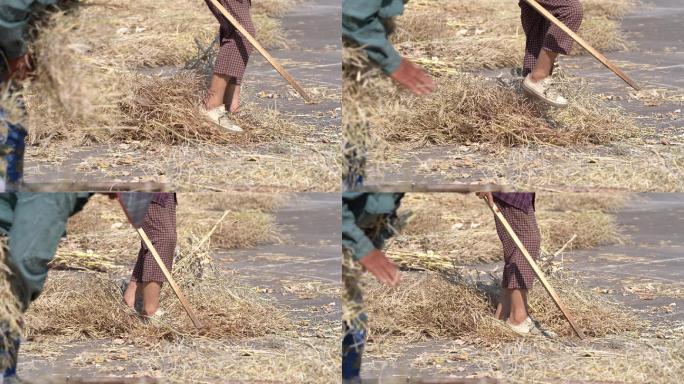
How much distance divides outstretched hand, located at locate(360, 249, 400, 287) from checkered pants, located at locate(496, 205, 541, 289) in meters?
0.62

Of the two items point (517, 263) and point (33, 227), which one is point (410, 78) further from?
point (33, 227)

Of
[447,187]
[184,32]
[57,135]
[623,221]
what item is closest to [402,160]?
[447,187]

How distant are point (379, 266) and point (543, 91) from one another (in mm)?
1220

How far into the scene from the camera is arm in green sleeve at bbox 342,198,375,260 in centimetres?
593

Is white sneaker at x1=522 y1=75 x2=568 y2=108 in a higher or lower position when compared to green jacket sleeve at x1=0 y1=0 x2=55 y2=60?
lower

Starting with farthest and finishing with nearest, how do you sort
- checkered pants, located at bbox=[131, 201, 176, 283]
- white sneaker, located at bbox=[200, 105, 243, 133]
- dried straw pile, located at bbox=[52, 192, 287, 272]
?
dried straw pile, located at bbox=[52, 192, 287, 272]
white sneaker, located at bbox=[200, 105, 243, 133]
checkered pants, located at bbox=[131, 201, 176, 283]

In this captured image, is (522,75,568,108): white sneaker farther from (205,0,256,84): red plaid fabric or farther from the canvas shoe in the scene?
the canvas shoe

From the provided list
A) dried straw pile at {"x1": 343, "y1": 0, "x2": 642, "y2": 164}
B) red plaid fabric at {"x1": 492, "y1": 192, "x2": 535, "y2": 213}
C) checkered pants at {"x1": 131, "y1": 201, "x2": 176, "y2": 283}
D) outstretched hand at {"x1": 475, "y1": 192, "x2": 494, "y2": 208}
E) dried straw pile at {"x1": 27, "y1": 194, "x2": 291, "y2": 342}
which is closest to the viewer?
dried straw pile at {"x1": 343, "y1": 0, "x2": 642, "y2": 164}

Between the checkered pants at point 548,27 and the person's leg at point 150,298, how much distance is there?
1420 millimetres

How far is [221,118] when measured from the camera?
23.0 ft

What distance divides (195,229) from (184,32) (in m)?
0.82

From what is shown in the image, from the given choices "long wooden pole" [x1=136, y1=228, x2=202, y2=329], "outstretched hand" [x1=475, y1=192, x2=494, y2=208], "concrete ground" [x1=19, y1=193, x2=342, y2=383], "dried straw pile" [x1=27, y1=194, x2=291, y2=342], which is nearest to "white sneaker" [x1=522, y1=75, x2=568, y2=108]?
"outstretched hand" [x1=475, y1=192, x2=494, y2=208]

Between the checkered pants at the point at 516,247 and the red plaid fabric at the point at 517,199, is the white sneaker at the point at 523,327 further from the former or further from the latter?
the red plaid fabric at the point at 517,199

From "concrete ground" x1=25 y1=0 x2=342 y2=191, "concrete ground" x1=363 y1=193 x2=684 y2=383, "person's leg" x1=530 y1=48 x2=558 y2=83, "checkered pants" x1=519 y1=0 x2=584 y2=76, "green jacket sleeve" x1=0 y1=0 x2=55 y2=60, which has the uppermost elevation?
"green jacket sleeve" x1=0 y1=0 x2=55 y2=60
